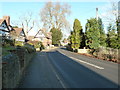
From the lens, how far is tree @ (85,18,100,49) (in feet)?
102

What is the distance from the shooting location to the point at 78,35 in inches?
1687

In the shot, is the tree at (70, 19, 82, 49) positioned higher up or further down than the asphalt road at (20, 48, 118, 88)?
higher up

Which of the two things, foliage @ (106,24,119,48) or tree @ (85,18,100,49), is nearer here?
foliage @ (106,24,119,48)

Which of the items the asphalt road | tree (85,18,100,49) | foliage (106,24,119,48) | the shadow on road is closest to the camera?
the shadow on road

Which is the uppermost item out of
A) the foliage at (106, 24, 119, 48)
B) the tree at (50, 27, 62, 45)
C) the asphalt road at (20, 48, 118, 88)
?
the tree at (50, 27, 62, 45)

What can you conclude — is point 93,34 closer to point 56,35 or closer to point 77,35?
point 77,35

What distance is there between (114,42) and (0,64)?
21302 mm

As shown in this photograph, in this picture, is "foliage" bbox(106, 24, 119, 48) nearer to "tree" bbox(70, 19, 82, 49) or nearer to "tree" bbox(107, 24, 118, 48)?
"tree" bbox(107, 24, 118, 48)

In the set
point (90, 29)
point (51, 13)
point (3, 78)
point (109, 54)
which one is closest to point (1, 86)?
point (3, 78)

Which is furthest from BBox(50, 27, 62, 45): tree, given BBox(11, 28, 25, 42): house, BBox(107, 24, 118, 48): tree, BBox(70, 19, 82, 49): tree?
BBox(107, 24, 118, 48): tree

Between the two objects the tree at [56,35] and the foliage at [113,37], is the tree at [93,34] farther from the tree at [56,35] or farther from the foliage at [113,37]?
the tree at [56,35]

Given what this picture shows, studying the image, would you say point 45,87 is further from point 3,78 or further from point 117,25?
point 117,25

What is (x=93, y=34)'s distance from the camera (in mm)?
31750

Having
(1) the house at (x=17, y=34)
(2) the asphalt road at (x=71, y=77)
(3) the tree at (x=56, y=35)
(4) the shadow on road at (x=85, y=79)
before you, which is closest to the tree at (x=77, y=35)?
(1) the house at (x=17, y=34)
